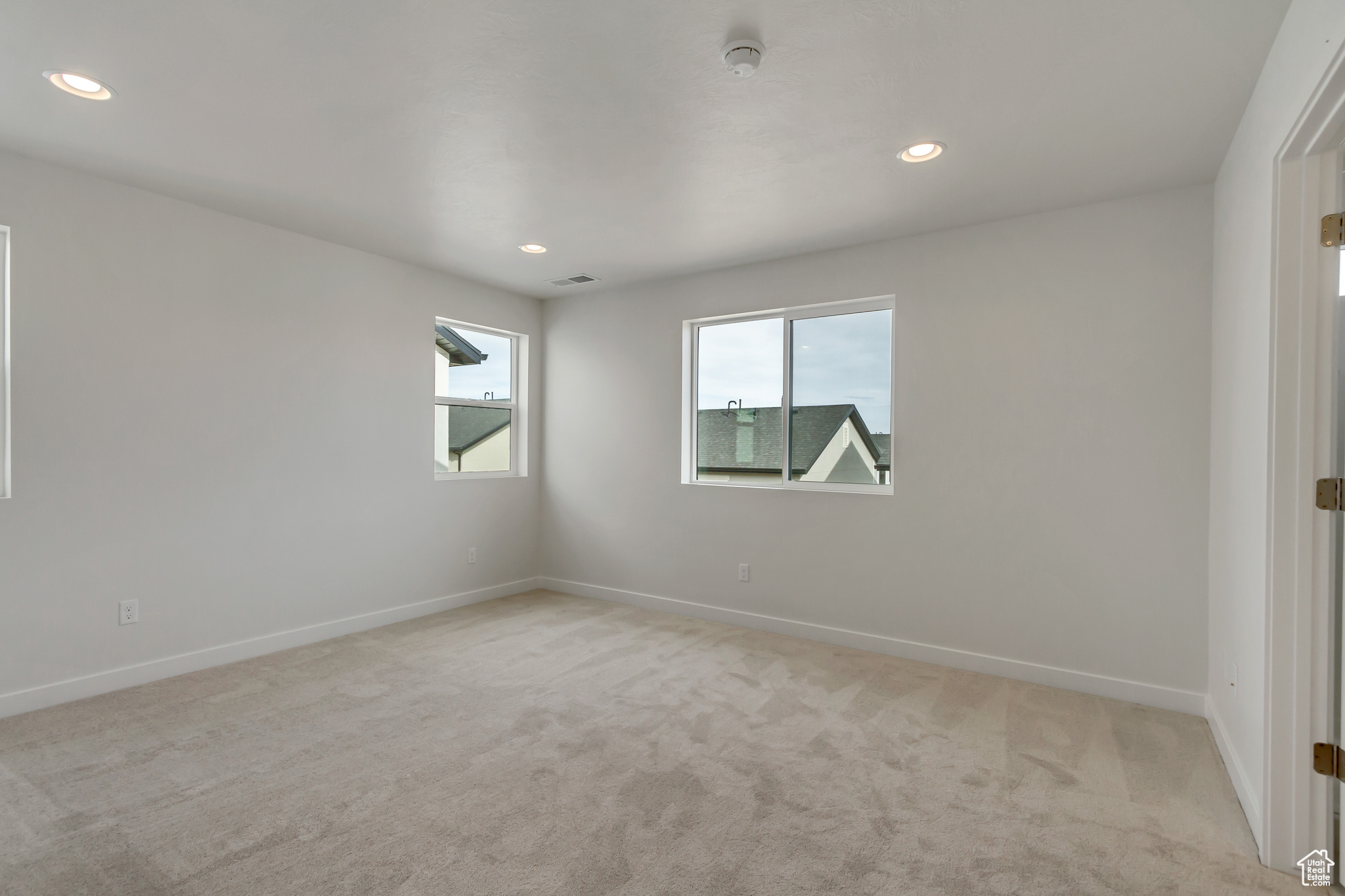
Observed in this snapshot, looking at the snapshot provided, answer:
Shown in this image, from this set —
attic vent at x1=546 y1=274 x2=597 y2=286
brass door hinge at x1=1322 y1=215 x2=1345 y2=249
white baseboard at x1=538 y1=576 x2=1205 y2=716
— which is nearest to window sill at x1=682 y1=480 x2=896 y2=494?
white baseboard at x1=538 y1=576 x2=1205 y2=716

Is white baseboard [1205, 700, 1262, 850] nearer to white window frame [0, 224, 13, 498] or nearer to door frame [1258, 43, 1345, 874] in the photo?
door frame [1258, 43, 1345, 874]

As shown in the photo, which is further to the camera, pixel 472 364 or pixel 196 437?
pixel 472 364

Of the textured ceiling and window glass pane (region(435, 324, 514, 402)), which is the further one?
window glass pane (region(435, 324, 514, 402))

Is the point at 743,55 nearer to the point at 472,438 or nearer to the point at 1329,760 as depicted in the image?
the point at 1329,760

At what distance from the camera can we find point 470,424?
17.0ft

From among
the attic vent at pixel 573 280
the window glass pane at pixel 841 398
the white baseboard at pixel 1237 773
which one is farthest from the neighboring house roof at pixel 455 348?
the white baseboard at pixel 1237 773

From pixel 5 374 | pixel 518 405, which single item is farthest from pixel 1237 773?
pixel 5 374

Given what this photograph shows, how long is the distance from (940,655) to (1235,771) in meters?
1.43

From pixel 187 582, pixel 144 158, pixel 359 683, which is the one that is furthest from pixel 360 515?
pixel 144 158

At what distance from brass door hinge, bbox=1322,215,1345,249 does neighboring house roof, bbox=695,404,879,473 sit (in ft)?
7.66

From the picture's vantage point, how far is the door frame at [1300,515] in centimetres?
188

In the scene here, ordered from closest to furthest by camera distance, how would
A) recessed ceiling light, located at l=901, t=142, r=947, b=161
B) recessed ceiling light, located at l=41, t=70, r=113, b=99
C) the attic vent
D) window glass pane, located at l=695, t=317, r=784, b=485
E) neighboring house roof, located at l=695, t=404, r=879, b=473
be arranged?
1. recessed ceiling light, located at l=41, t=70, r=113, b=99
2. recessed ceiling light, located at l=901, t=142, r=947, b=161
3. neighboring house roof, located at l=695, t=404, r=879, b=473
4. window glass pane, located at l=695, t=317, r=784, b=485
5. the attic vent

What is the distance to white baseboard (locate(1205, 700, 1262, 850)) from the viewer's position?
2092mm

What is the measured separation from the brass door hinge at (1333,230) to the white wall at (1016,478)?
4.27ft
